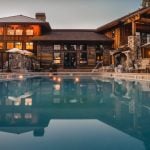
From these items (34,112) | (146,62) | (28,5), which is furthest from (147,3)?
(34,112)

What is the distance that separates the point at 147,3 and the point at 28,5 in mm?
23223

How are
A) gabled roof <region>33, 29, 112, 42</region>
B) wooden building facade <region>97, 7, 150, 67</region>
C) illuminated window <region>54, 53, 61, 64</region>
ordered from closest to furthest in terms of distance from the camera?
wooden building facade <region>97, 7, 150, 67</region>, gabled roof <region>33, 29, 112, 42</region>, illuminated window <region>54, 53, 61, 64</region>

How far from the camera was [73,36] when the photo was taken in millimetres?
36594

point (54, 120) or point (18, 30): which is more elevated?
point (18, 30)

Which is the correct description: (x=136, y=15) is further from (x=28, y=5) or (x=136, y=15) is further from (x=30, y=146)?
(x=28, y=5)

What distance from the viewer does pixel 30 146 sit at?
4.43 meters

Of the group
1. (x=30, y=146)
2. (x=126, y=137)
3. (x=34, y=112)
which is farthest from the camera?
(x=34, y=112)

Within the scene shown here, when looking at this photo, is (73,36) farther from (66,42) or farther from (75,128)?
(75,128)

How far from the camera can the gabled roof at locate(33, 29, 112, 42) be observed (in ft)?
114

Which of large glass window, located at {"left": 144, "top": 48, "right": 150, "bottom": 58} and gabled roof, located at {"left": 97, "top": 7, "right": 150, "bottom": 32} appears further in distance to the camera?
large glass window, located at {"left": 144, "top": 48, "right": 150, "bottom": 58}

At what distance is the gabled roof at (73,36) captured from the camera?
114ft

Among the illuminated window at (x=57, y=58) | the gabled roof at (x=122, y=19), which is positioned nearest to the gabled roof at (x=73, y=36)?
the gabled roof at (x=122, y=19)

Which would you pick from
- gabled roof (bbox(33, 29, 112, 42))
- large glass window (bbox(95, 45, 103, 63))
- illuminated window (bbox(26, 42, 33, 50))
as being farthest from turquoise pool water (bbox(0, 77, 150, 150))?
illuminated window (bbox(26, 42, 33, 50))

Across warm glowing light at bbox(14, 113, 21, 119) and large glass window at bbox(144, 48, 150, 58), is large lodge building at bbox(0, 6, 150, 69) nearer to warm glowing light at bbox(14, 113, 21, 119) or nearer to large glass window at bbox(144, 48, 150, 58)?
large glass window at bbox(144, 48, 150, 58)
